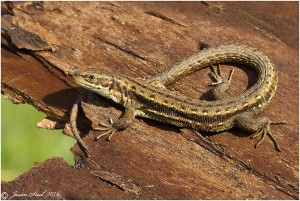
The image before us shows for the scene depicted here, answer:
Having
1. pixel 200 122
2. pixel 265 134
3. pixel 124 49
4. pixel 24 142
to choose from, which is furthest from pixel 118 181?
pixel 24 142

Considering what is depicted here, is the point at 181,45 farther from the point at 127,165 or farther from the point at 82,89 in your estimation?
the point at 127,165

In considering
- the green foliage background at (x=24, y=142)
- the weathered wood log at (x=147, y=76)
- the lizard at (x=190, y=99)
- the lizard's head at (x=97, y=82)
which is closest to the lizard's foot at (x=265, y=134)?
the lizard at (x=190, y=99)

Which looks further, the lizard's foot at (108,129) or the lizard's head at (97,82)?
the lizard's head at (97,82)

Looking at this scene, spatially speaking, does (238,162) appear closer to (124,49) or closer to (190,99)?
(190,99)

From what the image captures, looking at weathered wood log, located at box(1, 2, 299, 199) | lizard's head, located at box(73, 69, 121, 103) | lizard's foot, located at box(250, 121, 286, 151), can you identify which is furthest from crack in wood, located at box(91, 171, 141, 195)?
lizard's foot, located at box(250, 121, 286, 151)

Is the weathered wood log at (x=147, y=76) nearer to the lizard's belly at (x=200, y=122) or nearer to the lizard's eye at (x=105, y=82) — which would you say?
the lizard's belly at (x=200, y=122)

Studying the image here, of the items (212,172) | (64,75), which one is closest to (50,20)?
(64,75)
